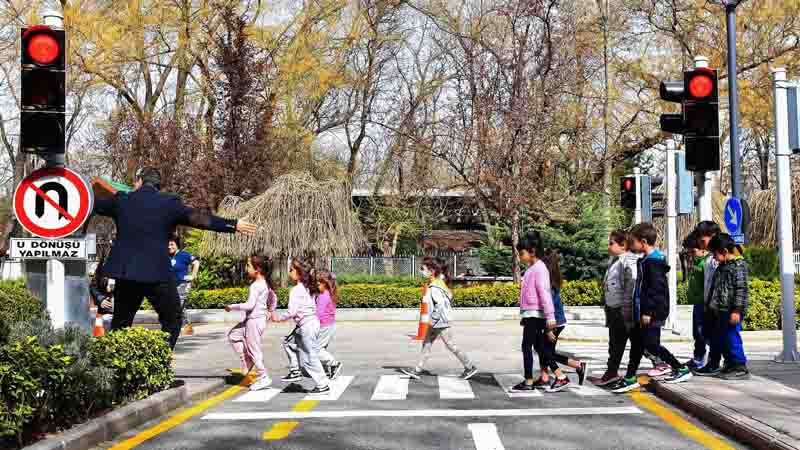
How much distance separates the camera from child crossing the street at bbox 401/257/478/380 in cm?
1139

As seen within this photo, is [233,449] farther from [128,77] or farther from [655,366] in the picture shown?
[128,77]

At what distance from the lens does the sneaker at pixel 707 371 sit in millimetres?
10281

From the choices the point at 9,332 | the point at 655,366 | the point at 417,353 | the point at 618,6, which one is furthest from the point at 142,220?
the point at 618,6

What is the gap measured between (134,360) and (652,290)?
16.7 ft

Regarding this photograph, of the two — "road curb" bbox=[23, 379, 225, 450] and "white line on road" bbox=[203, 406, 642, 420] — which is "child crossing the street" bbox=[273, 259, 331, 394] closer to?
"road curb" bbox=[23, 379, 225, 450]

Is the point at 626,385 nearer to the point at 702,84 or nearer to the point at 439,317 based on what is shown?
the point at 439,317

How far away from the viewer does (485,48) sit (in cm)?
2984

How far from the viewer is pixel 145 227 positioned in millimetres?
8789

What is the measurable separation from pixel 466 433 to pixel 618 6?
1116 inches

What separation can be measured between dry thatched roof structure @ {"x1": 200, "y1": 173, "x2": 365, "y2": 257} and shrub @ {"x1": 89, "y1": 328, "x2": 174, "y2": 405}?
2130cm

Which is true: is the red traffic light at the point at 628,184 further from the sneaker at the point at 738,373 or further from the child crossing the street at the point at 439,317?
the sneaker at the point at 738,373

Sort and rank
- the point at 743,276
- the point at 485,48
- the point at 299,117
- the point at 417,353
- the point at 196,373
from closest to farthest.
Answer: the point at 743,276
the point at 196,373
the point at 417,353
the point at 485,48
the point at 299,117

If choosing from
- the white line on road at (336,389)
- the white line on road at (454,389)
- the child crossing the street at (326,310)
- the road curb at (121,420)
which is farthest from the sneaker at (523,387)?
the road curb at (121,420)

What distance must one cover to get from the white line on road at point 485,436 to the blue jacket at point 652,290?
260 centimetres
